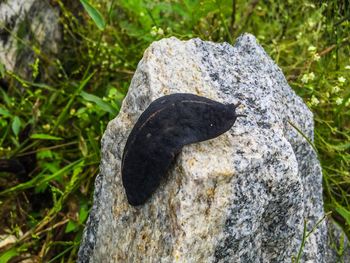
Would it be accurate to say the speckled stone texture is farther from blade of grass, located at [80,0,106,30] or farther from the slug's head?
blade of grass, located at [80,0,106,30]

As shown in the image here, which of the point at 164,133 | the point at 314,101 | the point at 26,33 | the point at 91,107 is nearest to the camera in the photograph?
the point at 164,133

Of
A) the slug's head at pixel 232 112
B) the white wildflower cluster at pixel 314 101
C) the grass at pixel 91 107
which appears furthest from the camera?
the grass at pixel 91 107

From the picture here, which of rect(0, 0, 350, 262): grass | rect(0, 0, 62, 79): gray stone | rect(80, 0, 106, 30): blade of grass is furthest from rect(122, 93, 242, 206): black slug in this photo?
rect(0, 0, 62, 79): gray stone

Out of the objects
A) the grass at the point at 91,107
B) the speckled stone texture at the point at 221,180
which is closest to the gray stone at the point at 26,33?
the grass at the point at 91,107

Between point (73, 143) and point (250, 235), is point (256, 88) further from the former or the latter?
point (73, 143)

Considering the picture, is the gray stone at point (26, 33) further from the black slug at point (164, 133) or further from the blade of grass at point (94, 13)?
the black slug at point (164, 133)

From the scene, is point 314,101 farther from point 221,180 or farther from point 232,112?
point 221,180

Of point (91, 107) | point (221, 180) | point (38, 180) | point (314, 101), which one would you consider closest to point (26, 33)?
point (91, 107)

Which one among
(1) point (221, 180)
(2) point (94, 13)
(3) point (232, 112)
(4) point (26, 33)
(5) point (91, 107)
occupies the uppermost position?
(4) point (26, 33)
